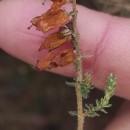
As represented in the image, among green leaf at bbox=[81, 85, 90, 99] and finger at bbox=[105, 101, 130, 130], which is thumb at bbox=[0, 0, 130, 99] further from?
green leaf at bbox=[81, 85, 90, 99]

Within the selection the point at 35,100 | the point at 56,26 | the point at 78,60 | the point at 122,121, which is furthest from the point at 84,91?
the point at 35,100

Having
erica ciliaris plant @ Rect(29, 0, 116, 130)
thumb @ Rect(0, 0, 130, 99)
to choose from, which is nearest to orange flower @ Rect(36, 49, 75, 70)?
erica ciliaris plant @ Rect(29, 0, 116, 130)

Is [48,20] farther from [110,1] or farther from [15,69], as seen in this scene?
[15,69]

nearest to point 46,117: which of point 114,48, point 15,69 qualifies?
point 15,69

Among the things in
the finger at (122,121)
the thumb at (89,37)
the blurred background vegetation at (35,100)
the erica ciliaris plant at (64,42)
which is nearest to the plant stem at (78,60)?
the erica ciliaris plant at (64,42)

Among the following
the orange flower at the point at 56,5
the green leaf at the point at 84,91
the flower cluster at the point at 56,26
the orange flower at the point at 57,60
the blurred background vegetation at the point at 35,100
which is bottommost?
the blurred background vegetation at the point at 35,100

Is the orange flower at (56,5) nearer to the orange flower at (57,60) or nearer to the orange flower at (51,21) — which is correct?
the orange flower at (51,21)
